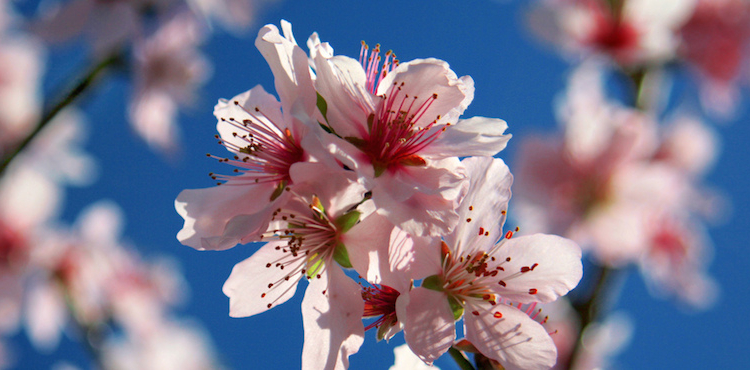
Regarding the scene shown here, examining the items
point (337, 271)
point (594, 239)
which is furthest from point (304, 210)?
point (594, 239)

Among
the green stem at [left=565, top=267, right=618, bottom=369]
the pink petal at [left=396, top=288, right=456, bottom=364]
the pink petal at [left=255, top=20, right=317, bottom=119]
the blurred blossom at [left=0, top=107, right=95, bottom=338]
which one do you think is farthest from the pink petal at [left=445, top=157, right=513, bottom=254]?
the blurred blossom at [left=0, top=107, right=95, bottom=338]

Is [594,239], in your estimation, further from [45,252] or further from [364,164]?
[45,252]

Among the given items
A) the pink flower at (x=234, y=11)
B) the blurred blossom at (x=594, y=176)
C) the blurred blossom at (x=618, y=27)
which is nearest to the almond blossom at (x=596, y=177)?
the blurred blossom at (x=594, y=176)

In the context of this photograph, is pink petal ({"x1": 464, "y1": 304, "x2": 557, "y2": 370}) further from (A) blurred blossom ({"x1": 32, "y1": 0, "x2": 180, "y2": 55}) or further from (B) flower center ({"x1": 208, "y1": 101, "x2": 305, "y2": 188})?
(A) blurred blossom ({"x1": 32, "y1": 0, "x2": 180, "y2": 55})

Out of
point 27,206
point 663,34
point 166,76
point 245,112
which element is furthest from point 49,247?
point 663,34

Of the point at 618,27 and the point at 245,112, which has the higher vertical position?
the point at 245,112

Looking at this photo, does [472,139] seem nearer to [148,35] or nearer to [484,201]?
[484,201]

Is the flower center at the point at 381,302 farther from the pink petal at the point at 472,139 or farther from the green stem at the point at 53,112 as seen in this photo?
the green stem at the point at 53,112
